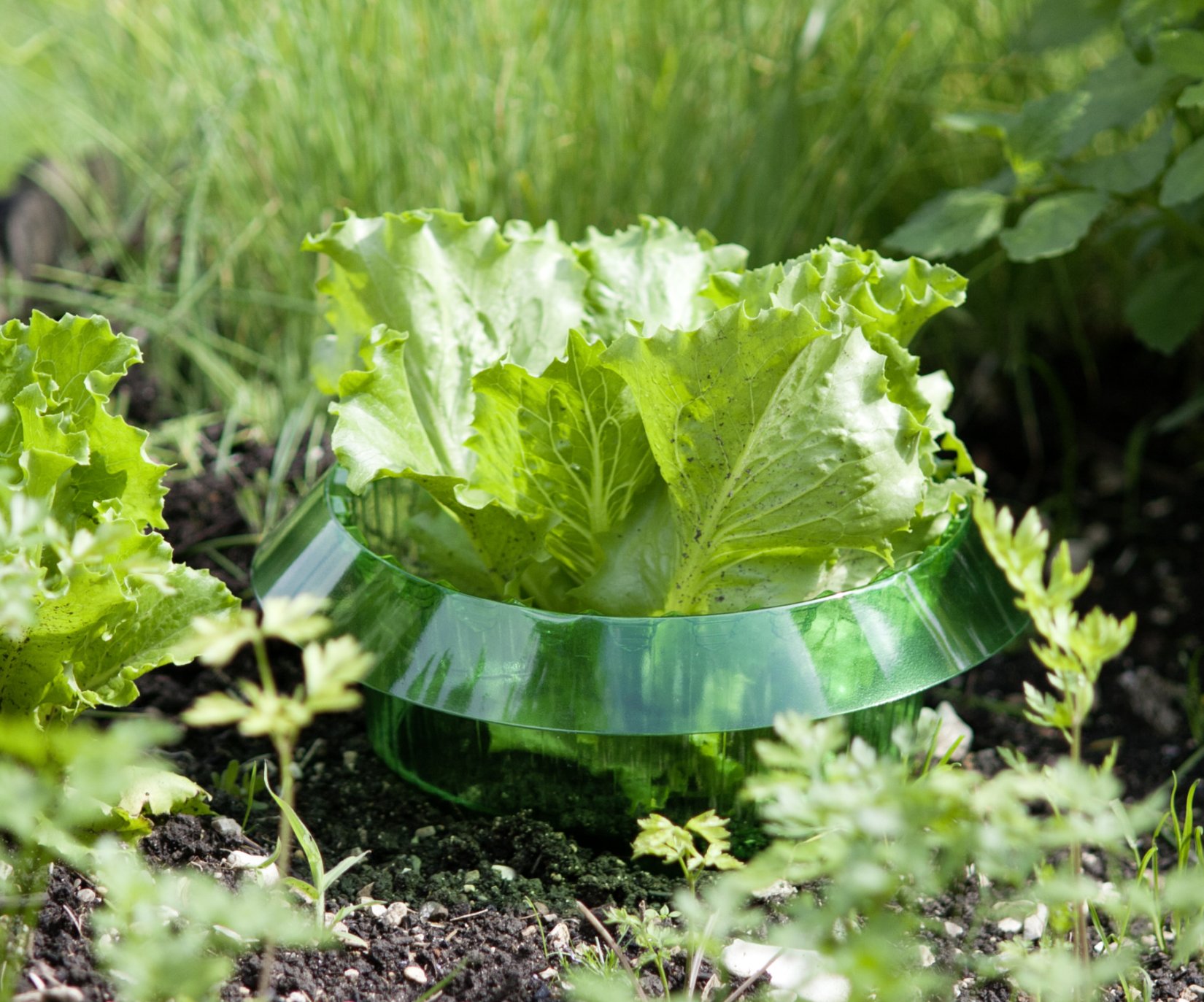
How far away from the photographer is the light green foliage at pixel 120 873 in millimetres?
800

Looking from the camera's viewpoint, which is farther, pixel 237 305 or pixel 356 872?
pixel 237 305

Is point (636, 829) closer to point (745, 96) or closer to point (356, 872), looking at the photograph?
point (356, 872)

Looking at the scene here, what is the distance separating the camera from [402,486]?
5.07 feet

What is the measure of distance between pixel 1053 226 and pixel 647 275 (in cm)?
65

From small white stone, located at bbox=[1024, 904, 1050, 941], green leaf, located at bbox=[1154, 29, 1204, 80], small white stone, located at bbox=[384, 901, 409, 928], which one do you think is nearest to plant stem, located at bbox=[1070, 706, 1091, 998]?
small white stone, located at bbox=[1024, 904, 1050, 941]

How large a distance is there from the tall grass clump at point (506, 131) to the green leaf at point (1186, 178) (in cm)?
53

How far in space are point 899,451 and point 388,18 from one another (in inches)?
59.6

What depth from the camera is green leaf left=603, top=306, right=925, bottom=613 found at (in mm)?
1168

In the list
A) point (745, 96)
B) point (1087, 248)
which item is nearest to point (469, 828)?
point (745, 96)

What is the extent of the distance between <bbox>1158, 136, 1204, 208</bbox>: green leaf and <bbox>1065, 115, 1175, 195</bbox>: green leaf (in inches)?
→ 4.8

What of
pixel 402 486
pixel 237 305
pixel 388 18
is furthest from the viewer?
pixel 237 305

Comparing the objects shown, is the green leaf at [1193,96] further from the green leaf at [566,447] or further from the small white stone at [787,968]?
the small white stone at [787,968]

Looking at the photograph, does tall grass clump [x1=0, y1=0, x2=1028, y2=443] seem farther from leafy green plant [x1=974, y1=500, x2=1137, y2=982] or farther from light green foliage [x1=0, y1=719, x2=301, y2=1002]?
leafy green plant [x1=974, y1=500, x2=1137, y2=982]

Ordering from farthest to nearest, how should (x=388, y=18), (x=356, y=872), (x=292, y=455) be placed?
(x=388, y=18), (x=292, y=455), (x=356, y=872)
